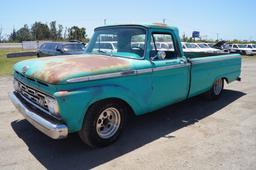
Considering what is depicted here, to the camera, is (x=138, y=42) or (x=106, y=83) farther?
(x=138, y=42)

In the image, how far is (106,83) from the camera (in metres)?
3.71

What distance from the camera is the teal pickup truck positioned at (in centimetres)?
336

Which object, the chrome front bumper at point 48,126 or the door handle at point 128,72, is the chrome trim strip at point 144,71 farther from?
the chrome front bumper at point 48,126

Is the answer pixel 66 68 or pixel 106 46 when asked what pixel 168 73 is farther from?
pixel 66 68

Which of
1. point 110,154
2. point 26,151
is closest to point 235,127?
point 110,154

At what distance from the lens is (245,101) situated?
7.04 meters

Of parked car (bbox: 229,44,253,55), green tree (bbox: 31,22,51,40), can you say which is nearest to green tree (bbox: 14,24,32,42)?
green tree (bbox: 31,22,51,40)

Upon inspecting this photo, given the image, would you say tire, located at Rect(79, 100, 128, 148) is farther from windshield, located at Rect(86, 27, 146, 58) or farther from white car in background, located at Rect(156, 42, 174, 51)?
white car in background, located at Rect(156, 42, 174, 51)

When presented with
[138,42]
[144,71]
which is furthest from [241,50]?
[144,71]

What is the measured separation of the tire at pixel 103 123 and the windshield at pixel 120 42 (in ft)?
3.61

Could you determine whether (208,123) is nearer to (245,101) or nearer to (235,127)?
(235,127)

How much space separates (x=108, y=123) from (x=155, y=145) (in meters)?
0.88

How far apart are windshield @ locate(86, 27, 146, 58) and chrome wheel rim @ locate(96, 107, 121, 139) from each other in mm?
1136

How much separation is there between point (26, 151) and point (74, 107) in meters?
1.24
